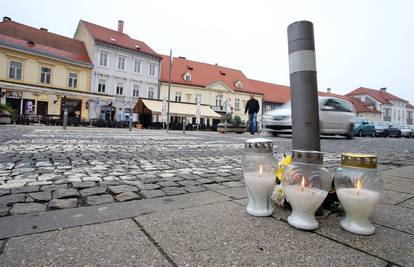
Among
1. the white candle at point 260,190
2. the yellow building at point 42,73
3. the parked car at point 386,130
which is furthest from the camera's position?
the yellow building at point 42,73

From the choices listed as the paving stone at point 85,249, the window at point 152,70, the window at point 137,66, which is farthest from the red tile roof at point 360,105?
the paving stone at point 85,249

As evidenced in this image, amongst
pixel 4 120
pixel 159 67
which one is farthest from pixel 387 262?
pixel 159 67

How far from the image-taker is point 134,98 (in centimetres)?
3459

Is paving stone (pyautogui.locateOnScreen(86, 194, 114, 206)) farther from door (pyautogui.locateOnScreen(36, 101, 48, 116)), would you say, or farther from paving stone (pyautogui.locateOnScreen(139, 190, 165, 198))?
door (pyautogui.locateOnScreen(36, 101, 48, 116))

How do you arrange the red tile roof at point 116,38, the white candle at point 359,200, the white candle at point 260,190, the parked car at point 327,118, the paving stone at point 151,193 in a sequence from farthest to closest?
1. the red tile roof at point 116,38
2. the parked car at point 327,118
3. the paving stone at point 151,193
4. the white candle at point 260,190
5. the white candle at point 359,200

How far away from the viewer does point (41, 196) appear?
211 cm

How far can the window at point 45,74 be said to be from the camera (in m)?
28.2

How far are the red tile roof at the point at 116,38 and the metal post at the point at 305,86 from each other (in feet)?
111

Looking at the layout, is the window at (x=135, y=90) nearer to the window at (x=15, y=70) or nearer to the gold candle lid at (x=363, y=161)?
the window at (x=15, y=70)

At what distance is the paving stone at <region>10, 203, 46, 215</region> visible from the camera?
176 centimetres

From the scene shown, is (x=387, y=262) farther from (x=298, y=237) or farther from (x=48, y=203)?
(x=48, y=203)

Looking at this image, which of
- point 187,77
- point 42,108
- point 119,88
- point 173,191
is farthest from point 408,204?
point 187,77

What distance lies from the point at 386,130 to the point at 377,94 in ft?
162

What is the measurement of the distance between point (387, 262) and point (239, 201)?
3.57 ft
